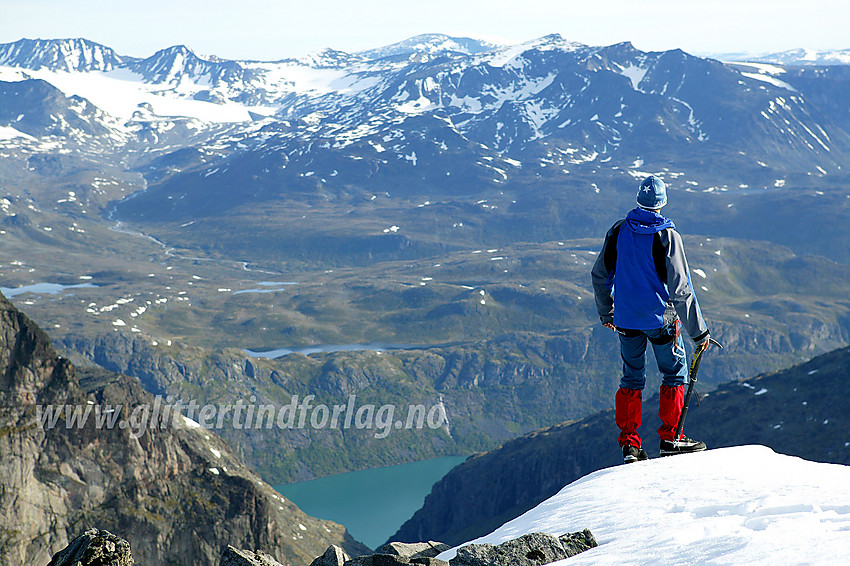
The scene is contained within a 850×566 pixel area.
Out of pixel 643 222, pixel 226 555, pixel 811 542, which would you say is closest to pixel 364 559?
pixel 226 555

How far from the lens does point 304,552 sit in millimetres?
150500

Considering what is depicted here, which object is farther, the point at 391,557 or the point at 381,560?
the point at 381,560

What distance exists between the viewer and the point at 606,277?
1923cm

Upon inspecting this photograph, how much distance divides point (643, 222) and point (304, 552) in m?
147

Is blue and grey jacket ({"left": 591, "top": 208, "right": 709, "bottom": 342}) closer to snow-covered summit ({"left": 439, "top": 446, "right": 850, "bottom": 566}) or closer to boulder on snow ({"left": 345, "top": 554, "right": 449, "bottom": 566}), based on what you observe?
snow-covered summit ({"left": 439, "top": 446, "right": 850, "bottom": 566})

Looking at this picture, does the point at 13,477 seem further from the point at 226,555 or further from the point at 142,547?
the point at 226,555

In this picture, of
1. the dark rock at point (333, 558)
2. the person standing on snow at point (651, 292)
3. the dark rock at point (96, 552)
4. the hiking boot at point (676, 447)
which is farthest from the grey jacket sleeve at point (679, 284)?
the dark rock at point (96, 552)

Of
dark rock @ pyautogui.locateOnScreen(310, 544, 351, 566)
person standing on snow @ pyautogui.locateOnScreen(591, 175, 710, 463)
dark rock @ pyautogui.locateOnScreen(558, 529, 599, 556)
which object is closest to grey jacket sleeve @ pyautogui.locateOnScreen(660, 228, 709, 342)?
person standing on snow @ pyautogui.locateOnScreen(591, 175, 710, 463)

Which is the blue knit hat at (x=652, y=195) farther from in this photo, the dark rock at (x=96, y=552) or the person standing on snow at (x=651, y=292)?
the dark rock at (x=96, y=552)

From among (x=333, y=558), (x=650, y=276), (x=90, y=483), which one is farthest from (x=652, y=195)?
(x=90, y=483)

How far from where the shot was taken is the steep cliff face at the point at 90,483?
287ft

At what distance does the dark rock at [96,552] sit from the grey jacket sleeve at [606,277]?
40.9 ft

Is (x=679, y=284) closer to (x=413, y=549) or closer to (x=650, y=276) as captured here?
(x=650, y=276)

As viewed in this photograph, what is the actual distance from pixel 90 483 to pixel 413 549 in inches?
3940
